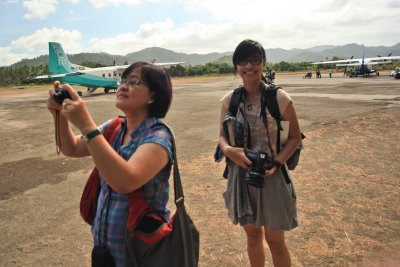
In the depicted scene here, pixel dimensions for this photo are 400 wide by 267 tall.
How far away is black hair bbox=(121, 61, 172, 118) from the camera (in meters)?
1.71

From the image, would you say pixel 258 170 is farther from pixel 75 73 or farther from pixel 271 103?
pixel 75 73

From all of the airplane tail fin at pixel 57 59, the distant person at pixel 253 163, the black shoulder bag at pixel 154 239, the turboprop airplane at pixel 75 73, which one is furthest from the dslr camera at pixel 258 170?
the airplane tail fin at pixel 57 59

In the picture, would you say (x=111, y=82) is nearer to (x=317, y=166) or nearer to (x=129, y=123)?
(x=317, y=166)

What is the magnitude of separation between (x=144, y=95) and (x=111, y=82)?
28.3m

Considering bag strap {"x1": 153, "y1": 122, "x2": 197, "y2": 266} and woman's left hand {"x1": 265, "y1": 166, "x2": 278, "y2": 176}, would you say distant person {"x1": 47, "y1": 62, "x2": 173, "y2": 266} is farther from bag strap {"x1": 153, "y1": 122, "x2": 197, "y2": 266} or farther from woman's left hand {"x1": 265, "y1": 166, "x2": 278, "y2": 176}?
woman's left hand {"x1": 265, "y1": 166, "x2": 278, "y2": 176}

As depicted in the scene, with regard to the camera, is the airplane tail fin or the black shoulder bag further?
the airplane tail fin

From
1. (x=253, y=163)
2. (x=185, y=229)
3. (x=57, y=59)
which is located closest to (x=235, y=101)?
(x=253, y=163)

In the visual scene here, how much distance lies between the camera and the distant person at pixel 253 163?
94.1 inches

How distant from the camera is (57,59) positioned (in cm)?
2630

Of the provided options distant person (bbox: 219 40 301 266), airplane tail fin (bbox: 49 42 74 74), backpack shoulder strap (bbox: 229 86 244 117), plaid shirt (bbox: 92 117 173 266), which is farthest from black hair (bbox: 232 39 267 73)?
airplane tail fin (bbox: 49 42 74 74)

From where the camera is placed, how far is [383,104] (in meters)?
13.2

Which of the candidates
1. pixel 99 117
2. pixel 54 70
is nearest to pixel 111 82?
pixel 54 70

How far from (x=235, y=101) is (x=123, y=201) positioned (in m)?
1.24

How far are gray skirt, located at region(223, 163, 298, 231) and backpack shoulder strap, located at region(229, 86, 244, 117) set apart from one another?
43 centimetres
